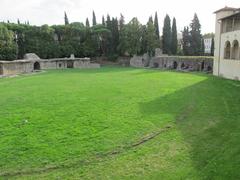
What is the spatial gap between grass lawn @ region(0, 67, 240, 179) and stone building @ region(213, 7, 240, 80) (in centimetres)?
1025

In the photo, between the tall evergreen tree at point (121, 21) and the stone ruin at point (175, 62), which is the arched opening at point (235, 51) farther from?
the tall evergreen tree at point (121, 21)

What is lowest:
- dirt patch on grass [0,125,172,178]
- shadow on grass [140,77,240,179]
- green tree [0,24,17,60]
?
dirt patch on grass [0,125,172,178]

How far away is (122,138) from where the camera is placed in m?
10.7

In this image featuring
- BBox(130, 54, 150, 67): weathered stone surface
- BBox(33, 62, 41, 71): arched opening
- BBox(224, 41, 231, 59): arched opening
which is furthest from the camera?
BBox(130, 54, 150, 67): weathered stone surface

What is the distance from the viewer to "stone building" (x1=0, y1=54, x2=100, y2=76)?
4116cm

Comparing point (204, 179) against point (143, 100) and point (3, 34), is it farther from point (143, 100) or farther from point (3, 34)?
point (3, 34)

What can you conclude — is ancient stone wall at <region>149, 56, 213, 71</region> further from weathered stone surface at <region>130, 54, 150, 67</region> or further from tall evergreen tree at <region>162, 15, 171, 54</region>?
tall evergreen tree at <region>162, 15, 171, 54</region>

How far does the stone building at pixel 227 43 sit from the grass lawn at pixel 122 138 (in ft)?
33.6

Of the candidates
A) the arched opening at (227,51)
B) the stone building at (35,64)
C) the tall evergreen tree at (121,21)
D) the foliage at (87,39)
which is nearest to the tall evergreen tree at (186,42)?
the foliage at (87,39)

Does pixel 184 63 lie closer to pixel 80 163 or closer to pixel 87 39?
pixel 87 39

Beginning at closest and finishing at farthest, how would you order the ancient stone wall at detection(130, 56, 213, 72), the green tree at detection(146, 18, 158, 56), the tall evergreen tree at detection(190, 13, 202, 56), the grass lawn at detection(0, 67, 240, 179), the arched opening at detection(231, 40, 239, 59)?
the grass lawn at detection(0, 67, 240, 179) < the arched opening at detection(231, 40, 239, 59) < the ancient stone wall at detection(130, 56, 213, 72) < the green tree at detection(146, 18, 158, 56) < the tall evergreen tree at detection(190, 13, 202, 56)

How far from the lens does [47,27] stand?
5841 cm

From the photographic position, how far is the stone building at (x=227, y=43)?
26594mm

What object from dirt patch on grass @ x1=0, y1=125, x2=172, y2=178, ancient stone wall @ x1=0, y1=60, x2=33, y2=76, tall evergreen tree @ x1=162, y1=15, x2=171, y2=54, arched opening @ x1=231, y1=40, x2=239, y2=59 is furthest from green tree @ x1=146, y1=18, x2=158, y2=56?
dirt patch on grass @ x1=0, y1=125, x2=172, y2=178
